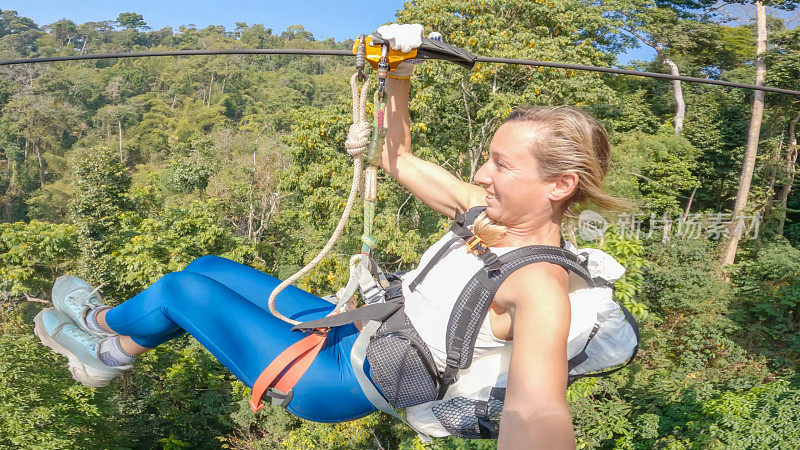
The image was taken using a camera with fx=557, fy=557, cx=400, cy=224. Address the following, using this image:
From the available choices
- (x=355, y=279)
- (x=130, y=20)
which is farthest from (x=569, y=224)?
(x=130, y=20)

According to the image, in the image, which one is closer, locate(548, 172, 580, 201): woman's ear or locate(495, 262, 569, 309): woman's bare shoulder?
locate(495, 262, 569, 309): woman's bare shoulder

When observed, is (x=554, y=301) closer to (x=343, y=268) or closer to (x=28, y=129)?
(x=343, y=268)

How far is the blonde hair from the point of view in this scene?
4.11 ft

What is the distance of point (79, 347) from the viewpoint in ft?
6.39

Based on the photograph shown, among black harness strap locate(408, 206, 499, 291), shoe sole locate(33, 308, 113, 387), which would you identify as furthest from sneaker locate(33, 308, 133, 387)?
black harness strap locate(408, 206, 499, 291)

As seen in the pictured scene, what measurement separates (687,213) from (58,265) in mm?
14874

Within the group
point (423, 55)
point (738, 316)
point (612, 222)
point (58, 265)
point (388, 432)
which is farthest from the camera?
point (58, 265)

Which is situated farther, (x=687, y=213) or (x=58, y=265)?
(x=687, y=213)

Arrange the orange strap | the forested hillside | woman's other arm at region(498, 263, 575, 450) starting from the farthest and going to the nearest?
the forested hillside, the orange strap, woman's other arm at region(498, 263, 575, 450)

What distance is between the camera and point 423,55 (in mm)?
1692

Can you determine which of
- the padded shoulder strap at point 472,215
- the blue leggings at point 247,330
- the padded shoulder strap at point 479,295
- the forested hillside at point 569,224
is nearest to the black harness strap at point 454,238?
the padded shoulder strap at point 472,215

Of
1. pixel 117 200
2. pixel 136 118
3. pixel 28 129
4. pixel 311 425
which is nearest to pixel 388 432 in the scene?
pixel 311 425

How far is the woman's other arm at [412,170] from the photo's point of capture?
169cm

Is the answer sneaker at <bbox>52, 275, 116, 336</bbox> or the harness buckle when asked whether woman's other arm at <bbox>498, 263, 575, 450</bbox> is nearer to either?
the harness buckle
